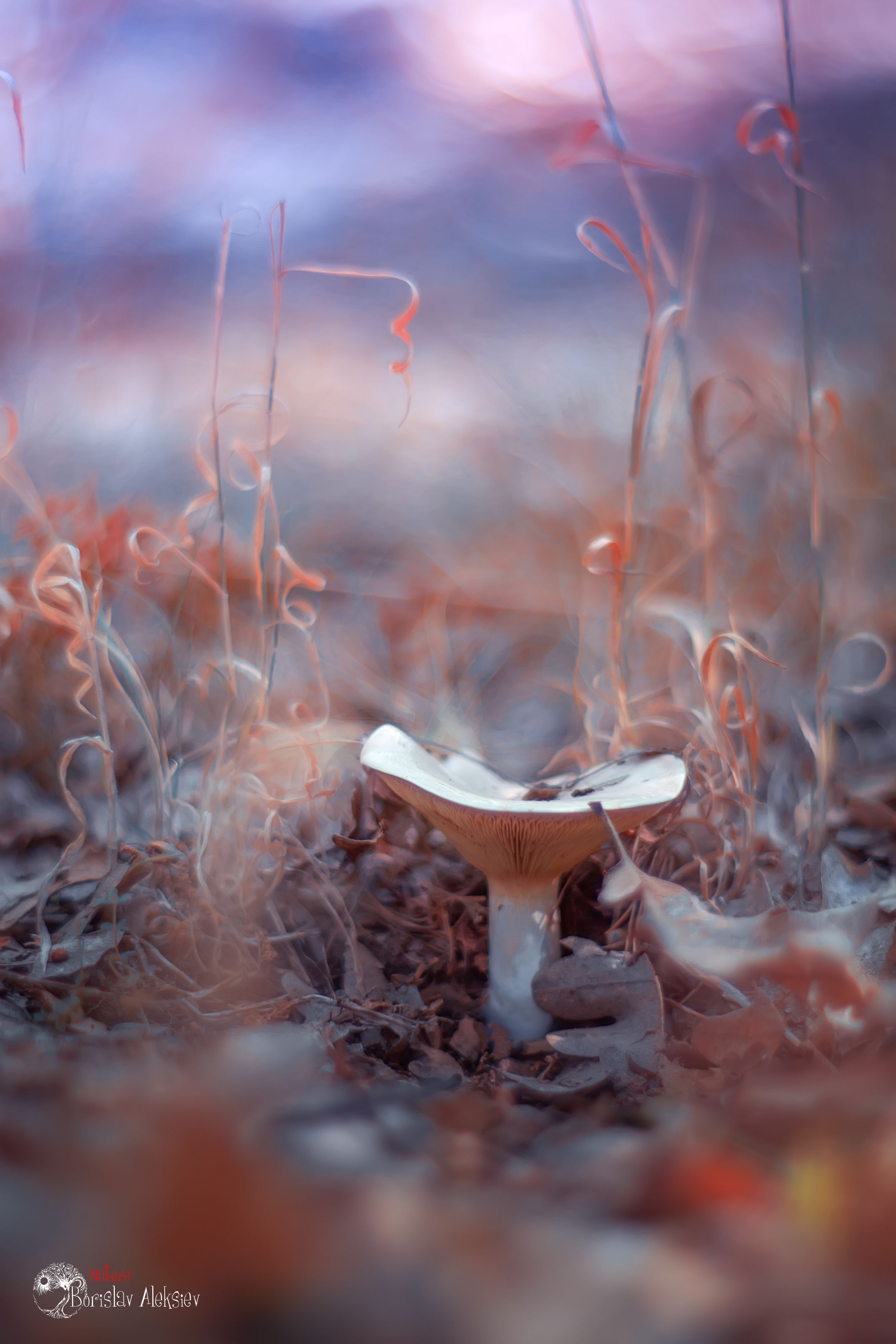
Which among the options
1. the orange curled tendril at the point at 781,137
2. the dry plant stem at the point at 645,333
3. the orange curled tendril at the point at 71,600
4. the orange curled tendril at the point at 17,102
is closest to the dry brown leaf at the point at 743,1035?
the dry plant stem at the point at 645,333

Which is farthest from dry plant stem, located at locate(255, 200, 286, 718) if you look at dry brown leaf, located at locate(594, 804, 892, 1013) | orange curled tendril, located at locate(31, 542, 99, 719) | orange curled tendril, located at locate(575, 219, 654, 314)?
dry brown leaf, located at locate(594, 804, 892, 1013)

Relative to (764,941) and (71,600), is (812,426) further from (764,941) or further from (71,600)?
(71,600)

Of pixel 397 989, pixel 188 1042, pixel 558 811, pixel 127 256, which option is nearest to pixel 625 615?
pixel 558 811

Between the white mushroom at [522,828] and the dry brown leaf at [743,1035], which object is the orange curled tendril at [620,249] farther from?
the dry brown leaf at [743,1035]

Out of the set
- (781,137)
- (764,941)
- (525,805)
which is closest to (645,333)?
(781,137)

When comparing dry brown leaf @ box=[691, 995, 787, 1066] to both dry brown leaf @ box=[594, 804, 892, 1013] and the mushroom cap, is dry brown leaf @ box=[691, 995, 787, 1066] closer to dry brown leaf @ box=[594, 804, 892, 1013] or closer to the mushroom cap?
dry brown leaf @ box=[594, 804, 892, 1013]

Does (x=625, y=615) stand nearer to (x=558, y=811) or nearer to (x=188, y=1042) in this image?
(x=558, y=811)

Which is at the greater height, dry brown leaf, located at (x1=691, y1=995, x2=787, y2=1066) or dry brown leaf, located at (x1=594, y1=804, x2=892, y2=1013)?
dry brown leaf, located at (x1=594, y1=804, x2=892, y2=1013)
